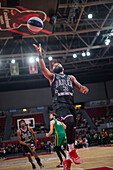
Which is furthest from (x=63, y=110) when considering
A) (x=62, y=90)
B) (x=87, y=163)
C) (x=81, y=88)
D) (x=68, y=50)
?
(x=68, y=50)

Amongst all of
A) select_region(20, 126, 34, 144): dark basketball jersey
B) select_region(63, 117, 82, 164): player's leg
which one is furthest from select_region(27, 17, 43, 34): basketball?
select_region(20, 126, 34, 144): dark basketball jersey

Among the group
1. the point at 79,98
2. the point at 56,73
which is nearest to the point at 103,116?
the point at 79,98

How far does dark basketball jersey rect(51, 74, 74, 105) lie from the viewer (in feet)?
11.6

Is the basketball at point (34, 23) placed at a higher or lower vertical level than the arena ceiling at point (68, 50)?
lower

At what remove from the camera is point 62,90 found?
11.7ft

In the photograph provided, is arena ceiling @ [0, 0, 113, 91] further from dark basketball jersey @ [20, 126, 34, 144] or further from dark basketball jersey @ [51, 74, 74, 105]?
dark basketball jersey @ [51, 74, 74, 105]

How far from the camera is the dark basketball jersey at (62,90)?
3.54 meters

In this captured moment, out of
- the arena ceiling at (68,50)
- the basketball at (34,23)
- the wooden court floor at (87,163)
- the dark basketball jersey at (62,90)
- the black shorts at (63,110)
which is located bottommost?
the wooden court floor at (87,163)

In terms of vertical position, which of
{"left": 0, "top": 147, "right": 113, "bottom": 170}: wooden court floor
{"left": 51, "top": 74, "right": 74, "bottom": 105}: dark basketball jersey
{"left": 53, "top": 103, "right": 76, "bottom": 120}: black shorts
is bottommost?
{"left": 0, "top": 147, "right": 113, "bottom": 170}: wooden court floor

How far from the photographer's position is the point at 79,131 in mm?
24891

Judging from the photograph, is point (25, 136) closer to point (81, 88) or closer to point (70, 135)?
point (70, 135)

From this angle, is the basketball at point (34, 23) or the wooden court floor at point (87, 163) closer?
the wooden court floor at point (87, 163)

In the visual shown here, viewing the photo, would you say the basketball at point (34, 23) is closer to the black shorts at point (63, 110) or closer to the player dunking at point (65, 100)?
the player dunking at point (65, 100)

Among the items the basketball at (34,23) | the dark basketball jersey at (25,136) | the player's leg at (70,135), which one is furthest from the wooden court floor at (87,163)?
the basketball at (34,23)
